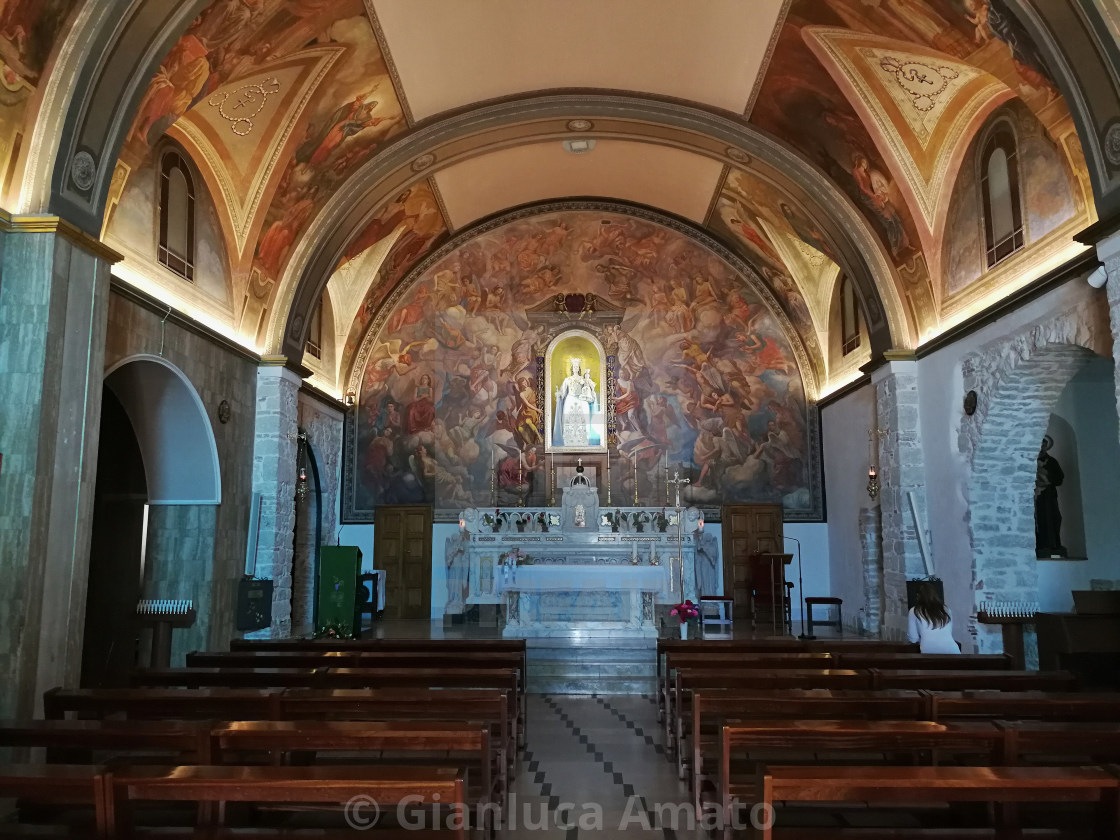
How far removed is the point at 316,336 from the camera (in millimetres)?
17500

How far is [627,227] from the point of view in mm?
19125

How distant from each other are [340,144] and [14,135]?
5761 mm

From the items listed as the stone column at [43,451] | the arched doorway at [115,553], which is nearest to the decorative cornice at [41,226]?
the stone column at [43,451]

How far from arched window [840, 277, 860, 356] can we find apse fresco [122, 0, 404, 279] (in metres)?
9.49

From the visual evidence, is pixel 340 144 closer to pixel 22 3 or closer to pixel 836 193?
pixel 22 3

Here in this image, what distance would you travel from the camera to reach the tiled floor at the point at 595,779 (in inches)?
226

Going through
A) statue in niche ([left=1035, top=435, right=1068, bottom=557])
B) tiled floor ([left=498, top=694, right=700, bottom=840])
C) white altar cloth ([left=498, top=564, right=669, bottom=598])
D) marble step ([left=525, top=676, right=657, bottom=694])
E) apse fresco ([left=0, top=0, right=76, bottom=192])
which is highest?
apse fresco ([left=0, top=0, right=76, bottom=192])

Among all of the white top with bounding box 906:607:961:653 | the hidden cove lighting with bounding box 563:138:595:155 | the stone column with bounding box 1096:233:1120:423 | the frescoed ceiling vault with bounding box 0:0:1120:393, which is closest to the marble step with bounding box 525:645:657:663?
the white top with bounding box 906:607:961:653

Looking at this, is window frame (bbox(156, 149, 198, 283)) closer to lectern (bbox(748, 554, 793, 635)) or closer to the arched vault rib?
the arched vault rib

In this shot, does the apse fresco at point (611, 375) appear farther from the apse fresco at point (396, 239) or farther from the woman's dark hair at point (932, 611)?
the woman's dark hair at point (932, 611)

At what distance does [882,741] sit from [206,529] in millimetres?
9903

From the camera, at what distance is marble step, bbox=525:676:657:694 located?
1114cm

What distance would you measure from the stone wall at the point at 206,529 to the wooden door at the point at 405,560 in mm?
5852

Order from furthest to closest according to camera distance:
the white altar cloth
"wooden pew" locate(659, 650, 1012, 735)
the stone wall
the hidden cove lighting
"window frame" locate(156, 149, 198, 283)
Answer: the hidden cove lighting < the white altar cloth < the stone wall < "window frame" locate(156, 149, 198, 283) < "wooden pew" locate(659, 650, 1012, 735)
